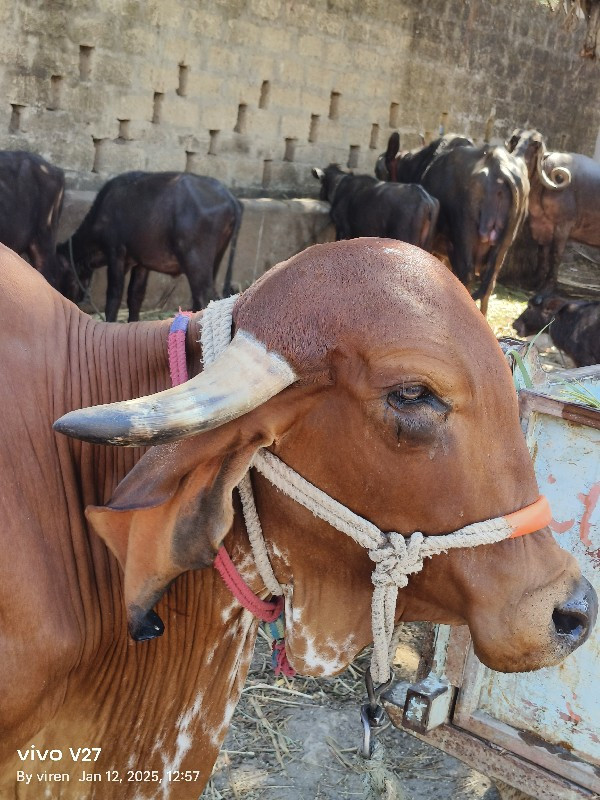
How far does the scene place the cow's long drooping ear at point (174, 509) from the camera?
1.78m

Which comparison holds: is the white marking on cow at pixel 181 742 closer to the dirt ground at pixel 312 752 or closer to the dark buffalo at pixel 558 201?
the dirt ground at pixel 312 752

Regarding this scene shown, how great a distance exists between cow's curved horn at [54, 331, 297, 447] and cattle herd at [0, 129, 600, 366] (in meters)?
Result: 6.50

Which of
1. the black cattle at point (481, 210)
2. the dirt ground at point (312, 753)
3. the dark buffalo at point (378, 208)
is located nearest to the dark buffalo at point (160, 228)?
the dark buffalo at point (378, 208)

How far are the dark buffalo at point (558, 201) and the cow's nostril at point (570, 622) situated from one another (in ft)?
34.4

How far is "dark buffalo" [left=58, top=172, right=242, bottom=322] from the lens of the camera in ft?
27.4

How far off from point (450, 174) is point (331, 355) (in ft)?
30.6

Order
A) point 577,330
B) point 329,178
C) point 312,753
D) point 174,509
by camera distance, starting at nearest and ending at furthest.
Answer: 1. point 174,509
2. point 312,753
3. point 577,330
4. point 329,178

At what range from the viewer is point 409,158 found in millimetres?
11695

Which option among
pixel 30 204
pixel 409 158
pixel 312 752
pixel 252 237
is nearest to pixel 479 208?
pixel 409 158

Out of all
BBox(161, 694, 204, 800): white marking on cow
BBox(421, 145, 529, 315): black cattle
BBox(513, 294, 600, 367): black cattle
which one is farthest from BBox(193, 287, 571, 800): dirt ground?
BBox(421, 145, 529, 315): black cattle

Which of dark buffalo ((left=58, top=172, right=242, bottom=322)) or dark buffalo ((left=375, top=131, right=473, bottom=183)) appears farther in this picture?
dark buffalo ((left=375, top=131, right=473, bottom=183))

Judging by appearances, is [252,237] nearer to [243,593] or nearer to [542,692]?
[542,692]

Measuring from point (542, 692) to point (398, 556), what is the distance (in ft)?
4.25

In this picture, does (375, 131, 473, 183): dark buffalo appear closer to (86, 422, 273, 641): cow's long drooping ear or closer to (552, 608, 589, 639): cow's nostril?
(552, 608, 589, 639): cow's nostril
